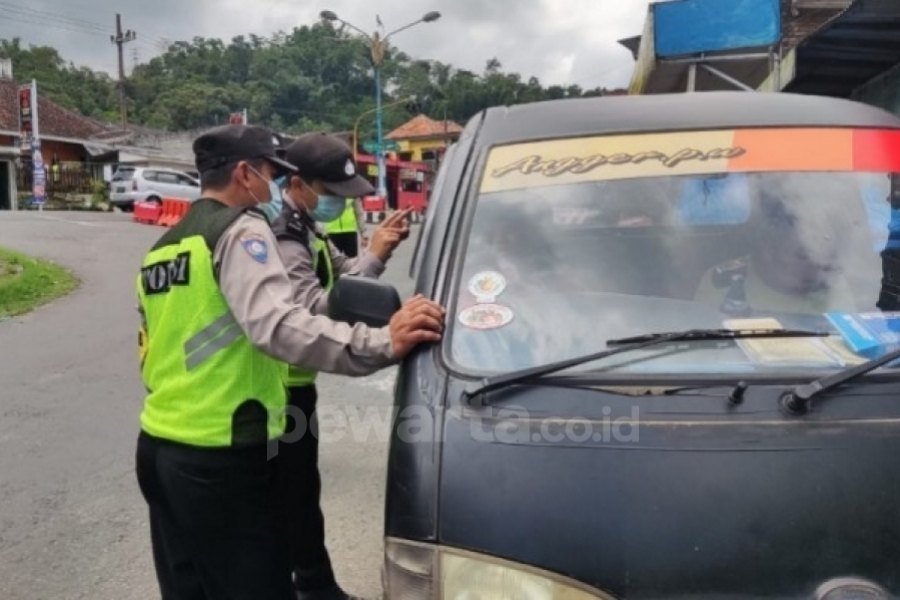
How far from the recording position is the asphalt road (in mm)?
3697

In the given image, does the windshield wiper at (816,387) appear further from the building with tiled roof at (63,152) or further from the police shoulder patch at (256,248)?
the building with tiled roof at (63,152)

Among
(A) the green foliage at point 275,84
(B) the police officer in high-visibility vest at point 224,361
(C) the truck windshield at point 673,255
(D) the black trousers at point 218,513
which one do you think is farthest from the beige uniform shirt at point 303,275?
(A) the green foliage at point 275,84

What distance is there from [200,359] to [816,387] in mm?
1507

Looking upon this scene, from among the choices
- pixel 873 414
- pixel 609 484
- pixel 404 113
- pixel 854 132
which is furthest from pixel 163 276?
pixel 404 113

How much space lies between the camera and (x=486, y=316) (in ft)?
6.97

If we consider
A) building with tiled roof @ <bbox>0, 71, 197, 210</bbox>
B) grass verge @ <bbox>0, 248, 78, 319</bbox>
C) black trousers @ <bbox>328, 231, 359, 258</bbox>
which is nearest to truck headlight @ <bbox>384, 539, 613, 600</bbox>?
black trousers @ <bbox>328, 231, 359, 258</bbox>

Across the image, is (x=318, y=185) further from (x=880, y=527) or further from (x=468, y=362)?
(x=880, y=527)

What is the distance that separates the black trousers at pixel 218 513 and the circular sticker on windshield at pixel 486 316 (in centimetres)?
70

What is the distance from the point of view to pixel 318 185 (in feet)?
10.6

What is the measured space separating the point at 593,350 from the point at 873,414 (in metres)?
0.61

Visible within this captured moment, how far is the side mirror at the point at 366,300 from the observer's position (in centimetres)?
223

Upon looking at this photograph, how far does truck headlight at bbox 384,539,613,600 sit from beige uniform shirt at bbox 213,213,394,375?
22.0 inches

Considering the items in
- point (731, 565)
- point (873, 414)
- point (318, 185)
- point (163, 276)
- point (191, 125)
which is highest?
point (191, 125)

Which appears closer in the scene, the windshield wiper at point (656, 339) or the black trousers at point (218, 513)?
the windshield wiper at point (656, 339)
